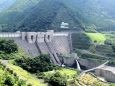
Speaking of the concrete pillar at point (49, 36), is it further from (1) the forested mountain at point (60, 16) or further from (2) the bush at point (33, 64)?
(1) the forested mountain at point (60, 16)

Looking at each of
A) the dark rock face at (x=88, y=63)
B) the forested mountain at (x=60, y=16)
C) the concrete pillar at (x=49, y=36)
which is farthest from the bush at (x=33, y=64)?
the forested mountain at (x=60, y=16)

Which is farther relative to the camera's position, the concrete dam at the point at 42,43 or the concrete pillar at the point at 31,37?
the concrete pillar at the point at 31,37

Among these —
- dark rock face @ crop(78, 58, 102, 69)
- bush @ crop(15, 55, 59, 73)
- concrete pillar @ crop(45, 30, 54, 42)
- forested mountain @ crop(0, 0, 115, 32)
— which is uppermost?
forested mountain @ crop(0, 0, 115, 32)

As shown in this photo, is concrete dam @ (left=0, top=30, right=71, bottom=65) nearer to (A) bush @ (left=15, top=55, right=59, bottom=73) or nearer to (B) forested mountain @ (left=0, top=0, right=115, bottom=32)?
(A) bush @ (left=15, top=55, right=59, bottom=73)

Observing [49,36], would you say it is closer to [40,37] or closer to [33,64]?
[40,37]

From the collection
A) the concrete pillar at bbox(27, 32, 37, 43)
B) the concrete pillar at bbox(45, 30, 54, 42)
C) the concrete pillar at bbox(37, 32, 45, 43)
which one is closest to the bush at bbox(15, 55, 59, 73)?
the concrete pillar at bbox(27, 32, 37, 43)

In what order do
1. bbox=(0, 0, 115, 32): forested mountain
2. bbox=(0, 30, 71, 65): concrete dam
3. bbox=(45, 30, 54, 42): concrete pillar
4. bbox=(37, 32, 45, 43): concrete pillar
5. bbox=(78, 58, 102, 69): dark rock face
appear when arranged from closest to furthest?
bbox=(0, 30, 71, 65): concrete dam → bbox=(78, 58, 102, 69): dark rock face → bbox=(37, 32, 45, 43): concrete pillar → bbox=(45, 30, 54, 42): concrete pillar → bbox=(0, 0, 115, 32): forested mountain
